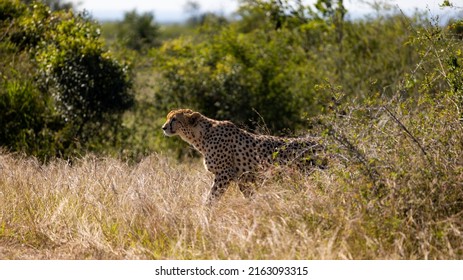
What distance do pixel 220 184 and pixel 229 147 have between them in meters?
0.42

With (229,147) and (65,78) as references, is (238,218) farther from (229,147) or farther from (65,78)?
(65,78)

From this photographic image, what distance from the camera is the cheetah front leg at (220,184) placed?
26.5 ft

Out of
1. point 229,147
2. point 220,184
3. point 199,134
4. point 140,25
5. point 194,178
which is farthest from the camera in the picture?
point 140,25

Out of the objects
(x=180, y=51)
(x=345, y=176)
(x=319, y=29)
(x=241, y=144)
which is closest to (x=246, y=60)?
(x=180, y=51)

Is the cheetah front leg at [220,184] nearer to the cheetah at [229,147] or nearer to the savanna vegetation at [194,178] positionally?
the cheetah at [229,147]

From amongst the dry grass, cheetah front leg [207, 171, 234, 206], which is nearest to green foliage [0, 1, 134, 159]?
the dry grass

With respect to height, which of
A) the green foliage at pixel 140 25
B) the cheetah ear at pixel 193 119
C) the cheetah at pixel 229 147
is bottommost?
the green foliage at pixel 140 25

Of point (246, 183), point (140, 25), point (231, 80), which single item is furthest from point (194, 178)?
point (140, 25)

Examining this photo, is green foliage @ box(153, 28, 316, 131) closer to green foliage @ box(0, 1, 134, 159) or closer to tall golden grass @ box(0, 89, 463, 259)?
green foliage @ box(0, 1, 134, 159)

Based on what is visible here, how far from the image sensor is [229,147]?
8.51 meters

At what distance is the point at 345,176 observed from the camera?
6590 mm

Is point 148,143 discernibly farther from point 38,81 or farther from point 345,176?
point 345,176

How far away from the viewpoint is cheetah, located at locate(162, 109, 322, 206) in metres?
8.27

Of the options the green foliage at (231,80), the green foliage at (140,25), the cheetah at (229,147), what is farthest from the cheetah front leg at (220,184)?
the green foliage at (140,25)
